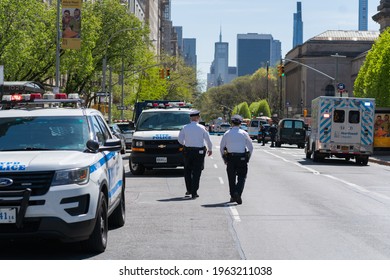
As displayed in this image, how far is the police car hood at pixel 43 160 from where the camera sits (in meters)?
9.15

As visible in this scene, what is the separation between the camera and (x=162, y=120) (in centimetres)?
2542

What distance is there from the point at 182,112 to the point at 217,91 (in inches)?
6516

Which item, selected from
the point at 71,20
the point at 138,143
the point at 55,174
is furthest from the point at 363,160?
the point at 55,174

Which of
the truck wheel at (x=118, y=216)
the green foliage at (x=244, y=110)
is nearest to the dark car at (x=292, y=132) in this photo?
the truck wheel at (x=118, y=216)

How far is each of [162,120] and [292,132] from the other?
37073mm

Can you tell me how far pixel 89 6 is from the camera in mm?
59500

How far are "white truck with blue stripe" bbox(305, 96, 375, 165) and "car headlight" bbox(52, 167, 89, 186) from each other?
27.2 metres

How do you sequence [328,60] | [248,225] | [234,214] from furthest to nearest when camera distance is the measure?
1. [328,60]
2. [234,214]
3. [248,225]

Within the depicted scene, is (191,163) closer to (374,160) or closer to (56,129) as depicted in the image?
(56,129)

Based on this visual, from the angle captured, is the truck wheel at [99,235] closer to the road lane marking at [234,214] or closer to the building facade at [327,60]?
the road lane marking at [234,214]

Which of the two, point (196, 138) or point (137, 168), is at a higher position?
point (196, 138)

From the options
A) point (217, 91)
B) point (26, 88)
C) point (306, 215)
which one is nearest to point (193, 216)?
point (306, 215)

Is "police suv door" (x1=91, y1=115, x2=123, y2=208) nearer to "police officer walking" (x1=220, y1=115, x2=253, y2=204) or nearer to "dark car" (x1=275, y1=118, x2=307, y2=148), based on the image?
"police officer walking" (x1=220, y1=115, x2=253, y2=204)

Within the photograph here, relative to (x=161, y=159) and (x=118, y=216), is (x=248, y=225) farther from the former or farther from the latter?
(x=161, y=159)
